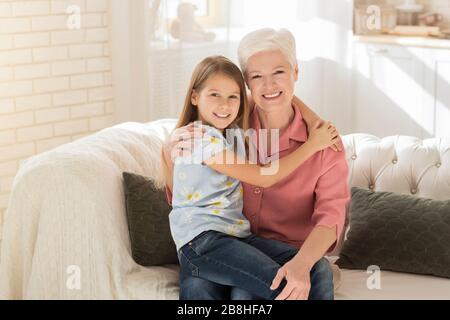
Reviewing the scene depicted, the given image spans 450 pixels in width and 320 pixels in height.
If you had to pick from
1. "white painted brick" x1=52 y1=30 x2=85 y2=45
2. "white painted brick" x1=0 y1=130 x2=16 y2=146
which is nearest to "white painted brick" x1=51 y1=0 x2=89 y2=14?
"white painted brick" x1=52 y1=30 x2=85 y2=45

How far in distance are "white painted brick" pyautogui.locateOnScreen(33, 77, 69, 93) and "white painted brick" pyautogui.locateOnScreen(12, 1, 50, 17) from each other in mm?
339

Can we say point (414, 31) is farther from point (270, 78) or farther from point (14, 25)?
point (270, 78)

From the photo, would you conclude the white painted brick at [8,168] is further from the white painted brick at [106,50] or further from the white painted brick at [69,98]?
the white painted brick at [106,50]

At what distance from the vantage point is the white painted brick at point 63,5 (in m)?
4.18

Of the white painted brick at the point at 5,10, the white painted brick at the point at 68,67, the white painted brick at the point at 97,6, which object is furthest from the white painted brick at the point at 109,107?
the white painted brick at the point at 5,10

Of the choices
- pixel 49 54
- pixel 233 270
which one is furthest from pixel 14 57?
pixel 233 270

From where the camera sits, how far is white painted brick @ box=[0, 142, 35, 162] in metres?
4.07

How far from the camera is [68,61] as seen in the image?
14.1ft

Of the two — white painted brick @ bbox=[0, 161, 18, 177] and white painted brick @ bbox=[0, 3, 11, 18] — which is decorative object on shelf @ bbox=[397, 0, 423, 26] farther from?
white painted brick @ bbox=[0, 161, 18, 177]

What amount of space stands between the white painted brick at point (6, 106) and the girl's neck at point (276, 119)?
1.77m

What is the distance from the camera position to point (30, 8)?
4.08m

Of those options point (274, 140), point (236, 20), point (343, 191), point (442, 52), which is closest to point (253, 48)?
point (274, 140)

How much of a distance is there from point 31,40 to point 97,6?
1.52ft
